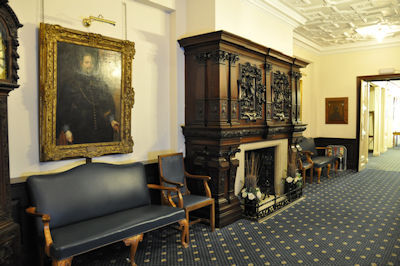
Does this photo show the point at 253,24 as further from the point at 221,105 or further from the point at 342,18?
the point at 342,18

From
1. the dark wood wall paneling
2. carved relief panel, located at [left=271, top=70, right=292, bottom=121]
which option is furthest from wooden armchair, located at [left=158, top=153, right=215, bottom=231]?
the dark wood wall paneling

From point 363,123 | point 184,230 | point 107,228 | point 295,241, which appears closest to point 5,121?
point 107,228

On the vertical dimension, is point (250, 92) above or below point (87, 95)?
above

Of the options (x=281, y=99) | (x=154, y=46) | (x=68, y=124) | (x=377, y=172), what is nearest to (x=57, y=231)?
(x=68, y=124)

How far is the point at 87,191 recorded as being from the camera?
3.62 metres

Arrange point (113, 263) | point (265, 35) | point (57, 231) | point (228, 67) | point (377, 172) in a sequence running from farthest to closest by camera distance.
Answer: point (377, 172) < point (265, 35) < point (228, 67) < point (113, 263) < point (57, 231)

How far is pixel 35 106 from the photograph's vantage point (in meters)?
3.58

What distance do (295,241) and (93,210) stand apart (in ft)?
8.43

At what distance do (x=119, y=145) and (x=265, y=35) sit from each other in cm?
361

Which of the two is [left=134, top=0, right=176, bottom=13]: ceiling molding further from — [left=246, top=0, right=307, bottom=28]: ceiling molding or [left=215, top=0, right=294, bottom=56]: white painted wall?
[left=246, top=0, right=307, bottom=28]: ceiling molding

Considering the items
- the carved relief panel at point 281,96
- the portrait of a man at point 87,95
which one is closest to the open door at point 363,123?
the carved relief panel at point 281,96

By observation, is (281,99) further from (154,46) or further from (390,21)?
(390,21)

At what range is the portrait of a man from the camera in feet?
12.2

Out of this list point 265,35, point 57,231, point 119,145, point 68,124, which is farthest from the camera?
point 265,35
